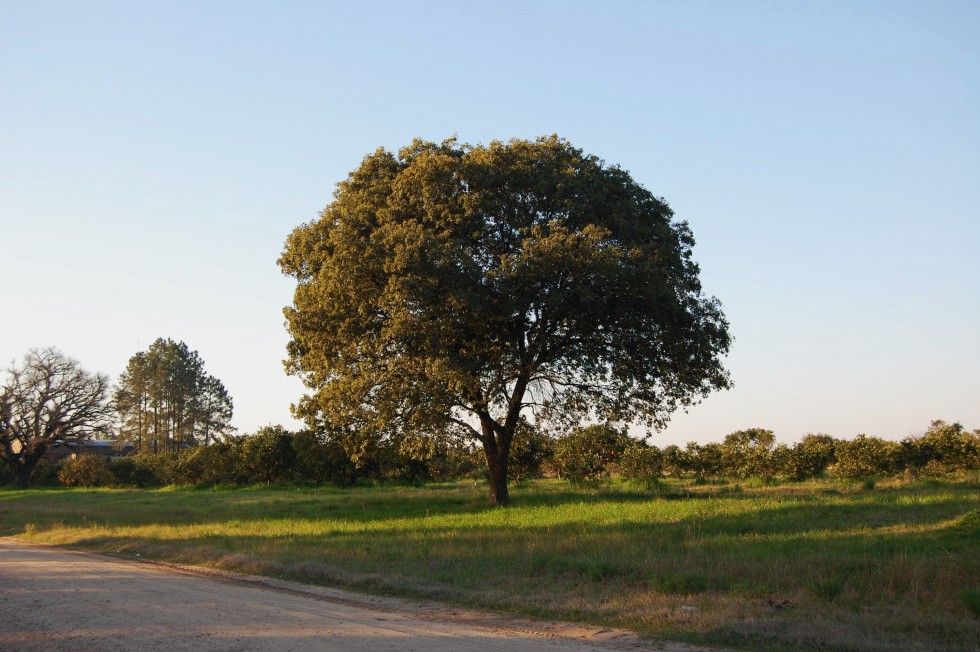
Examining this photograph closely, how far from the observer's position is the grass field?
9.44 metres

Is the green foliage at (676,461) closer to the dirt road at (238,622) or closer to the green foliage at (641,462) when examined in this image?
the green foliage at (641,462)

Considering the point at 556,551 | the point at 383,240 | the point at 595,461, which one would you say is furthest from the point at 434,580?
→ the point at 595,461

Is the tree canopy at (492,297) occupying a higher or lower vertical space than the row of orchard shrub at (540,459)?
higher

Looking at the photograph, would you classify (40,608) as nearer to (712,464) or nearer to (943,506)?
(943,506)

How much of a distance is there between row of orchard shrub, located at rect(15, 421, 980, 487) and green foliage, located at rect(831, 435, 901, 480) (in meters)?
0.05

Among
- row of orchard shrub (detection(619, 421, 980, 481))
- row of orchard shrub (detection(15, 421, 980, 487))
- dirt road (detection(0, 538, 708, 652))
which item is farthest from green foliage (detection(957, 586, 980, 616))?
row of orchard shrub (detection(619, 421, 980, 481))

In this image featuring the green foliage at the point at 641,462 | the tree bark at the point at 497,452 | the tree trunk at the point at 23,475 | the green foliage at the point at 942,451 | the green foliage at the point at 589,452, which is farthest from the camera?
the tree trunk at the point at 23,475

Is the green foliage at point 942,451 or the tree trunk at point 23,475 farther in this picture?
the tree trunk at point 23,475

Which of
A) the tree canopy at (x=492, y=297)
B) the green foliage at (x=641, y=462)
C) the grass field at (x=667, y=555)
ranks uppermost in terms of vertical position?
the tree canopy at (x=492, y=297)

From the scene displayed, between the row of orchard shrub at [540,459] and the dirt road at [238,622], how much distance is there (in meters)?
13.1

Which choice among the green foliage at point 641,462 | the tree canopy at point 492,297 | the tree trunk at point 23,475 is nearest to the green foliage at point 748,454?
the green foliage at point 641,462

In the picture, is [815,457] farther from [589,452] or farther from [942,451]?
[589,452]

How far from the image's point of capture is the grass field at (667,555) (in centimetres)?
944

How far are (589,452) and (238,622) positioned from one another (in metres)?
31.4
